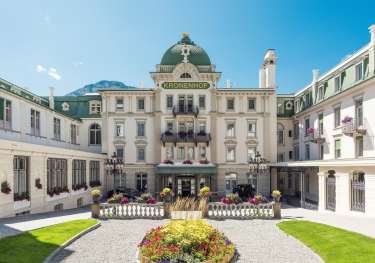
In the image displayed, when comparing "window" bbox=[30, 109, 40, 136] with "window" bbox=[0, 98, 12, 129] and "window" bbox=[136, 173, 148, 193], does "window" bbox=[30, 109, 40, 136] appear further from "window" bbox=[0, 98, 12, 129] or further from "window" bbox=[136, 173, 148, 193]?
"window" bbox=[136, 173, 148, 193]

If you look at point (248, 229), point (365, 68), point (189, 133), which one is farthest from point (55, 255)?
point (365, 68)

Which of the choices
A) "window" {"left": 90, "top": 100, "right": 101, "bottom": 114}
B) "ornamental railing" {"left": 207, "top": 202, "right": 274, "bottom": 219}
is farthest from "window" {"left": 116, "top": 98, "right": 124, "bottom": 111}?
"ornamental railing" {"left": 207, "top": 202, "right": 274, "bottom": 219}

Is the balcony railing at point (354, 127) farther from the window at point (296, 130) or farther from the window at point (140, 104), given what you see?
the window at point (140, 104)

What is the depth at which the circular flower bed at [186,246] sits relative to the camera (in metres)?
10.5

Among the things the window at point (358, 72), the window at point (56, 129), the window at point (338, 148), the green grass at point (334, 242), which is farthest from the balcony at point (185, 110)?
the green grass at point (334, 242)

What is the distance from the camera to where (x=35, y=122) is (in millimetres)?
28000

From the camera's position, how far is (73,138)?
123 feet

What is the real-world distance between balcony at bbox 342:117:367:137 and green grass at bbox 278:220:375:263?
443 inches

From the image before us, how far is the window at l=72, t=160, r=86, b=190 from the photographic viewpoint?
28.5m

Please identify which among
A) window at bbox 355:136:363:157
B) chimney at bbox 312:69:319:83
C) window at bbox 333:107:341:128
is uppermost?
chimney at bbox 312:69:319:83

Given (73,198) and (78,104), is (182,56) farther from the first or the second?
(73,198)

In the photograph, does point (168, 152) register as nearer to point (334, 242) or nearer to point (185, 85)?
point (185, 85)

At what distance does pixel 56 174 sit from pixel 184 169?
46.7 ft

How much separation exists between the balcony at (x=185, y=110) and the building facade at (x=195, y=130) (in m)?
0.13
